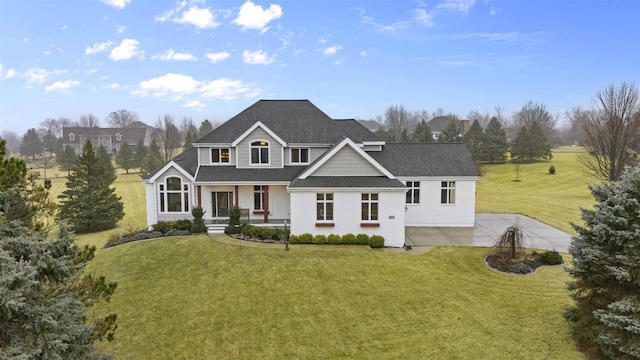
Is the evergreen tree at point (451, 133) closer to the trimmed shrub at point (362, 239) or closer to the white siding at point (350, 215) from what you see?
the white siding at point (350, 215)

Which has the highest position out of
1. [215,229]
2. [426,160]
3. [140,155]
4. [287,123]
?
[287,123]

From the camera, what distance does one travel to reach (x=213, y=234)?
68.4ft

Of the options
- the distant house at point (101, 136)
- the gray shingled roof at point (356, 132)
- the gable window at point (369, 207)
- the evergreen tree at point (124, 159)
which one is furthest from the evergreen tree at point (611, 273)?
the distant house at point (101, 136)

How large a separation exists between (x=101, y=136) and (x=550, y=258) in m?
102

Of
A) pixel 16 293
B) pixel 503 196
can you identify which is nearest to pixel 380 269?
pixel 16 293

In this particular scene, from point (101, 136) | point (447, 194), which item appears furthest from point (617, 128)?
point (101, 136)

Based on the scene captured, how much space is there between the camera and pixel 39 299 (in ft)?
23.5

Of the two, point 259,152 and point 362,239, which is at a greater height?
point 259,152

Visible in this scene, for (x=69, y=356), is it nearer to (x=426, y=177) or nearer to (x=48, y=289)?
(x=48, y=289)

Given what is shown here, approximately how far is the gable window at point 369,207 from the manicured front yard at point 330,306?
2.14m

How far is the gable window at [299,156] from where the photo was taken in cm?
2392

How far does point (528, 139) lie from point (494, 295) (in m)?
55.2

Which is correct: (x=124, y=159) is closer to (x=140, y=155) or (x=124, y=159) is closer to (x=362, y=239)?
(x=140, y=155)

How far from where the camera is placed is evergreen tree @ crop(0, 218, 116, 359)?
616 cm
